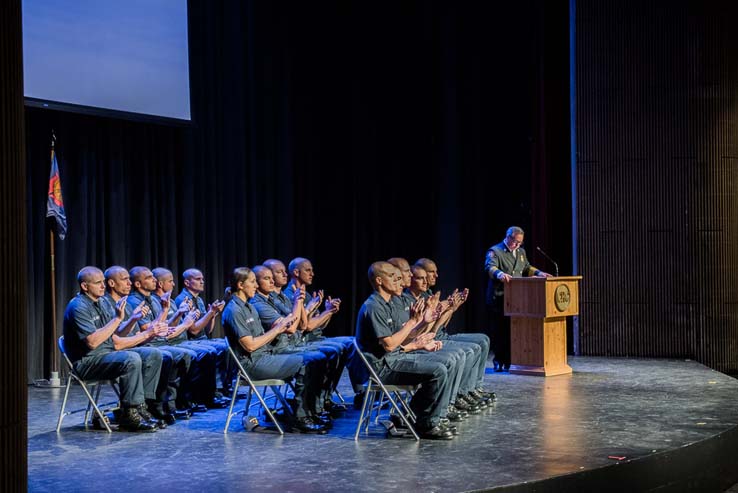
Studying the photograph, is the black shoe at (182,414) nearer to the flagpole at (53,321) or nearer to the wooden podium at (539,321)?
the flagpole at (53,321)

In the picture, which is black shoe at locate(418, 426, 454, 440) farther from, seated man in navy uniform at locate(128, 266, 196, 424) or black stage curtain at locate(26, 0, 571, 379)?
black stage curtain at locate(26, 0, 571, 379)

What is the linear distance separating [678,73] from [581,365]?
3.48 metres

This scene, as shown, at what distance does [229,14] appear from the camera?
982cm

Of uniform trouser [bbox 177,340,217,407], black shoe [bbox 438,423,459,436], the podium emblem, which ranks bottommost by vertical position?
black shoe [bbox 438,423,459,436]

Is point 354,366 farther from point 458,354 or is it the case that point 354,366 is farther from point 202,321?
point 202,321

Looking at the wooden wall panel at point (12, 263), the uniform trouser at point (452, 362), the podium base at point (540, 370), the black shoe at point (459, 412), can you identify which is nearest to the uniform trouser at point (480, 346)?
the black shoe at point (459, 412)

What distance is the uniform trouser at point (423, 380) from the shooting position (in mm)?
5188

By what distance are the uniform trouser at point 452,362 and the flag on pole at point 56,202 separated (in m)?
4.00

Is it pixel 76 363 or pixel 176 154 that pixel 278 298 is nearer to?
pixel 76 363

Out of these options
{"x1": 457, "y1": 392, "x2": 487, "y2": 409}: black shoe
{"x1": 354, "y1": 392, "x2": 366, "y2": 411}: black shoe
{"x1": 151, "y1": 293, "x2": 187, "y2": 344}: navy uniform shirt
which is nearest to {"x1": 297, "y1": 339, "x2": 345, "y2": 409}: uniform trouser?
{"x1": 354, "y1": 392, "x2": 366, "y2": 411}: black shoe

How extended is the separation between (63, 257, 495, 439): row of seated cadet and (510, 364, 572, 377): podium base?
5.07 feet

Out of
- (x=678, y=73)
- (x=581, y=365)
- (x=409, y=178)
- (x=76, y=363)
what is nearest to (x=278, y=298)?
(x=76, y=363)

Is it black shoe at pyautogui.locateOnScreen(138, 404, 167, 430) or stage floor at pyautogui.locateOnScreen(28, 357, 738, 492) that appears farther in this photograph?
black shoe at pyautogui.locateOnScreen(138, 404, 167, 430)

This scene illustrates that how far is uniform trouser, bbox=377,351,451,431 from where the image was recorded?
5.19m
